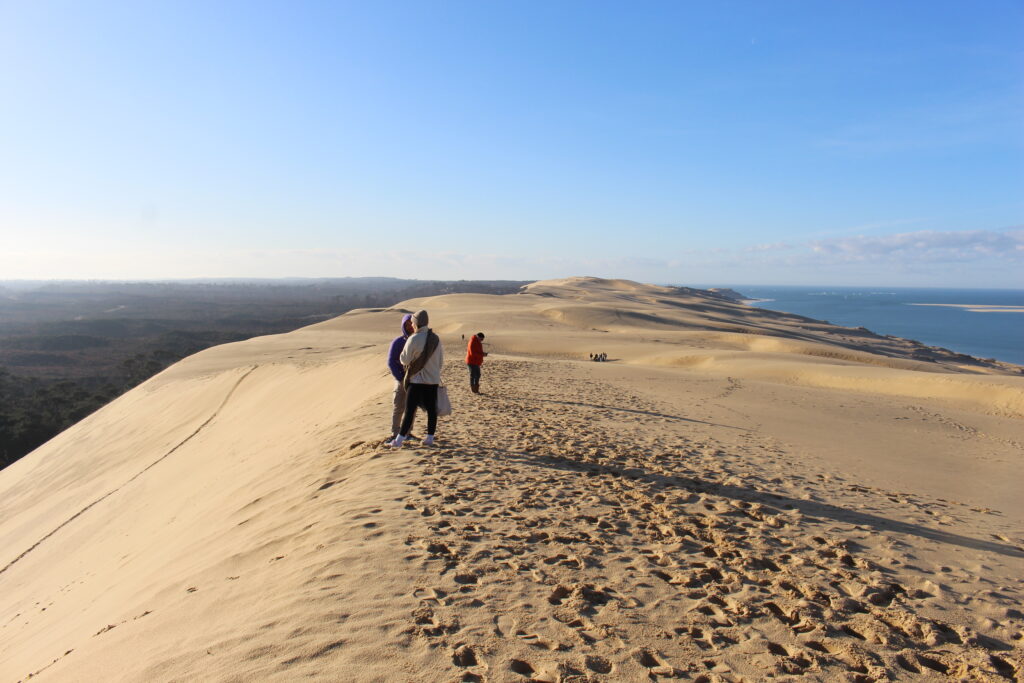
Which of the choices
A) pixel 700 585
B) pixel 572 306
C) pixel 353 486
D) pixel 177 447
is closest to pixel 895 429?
pixel 700 585

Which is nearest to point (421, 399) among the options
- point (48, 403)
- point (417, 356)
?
point (417, 356)

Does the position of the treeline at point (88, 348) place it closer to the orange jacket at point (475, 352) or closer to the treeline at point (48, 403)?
the treeline at point (48, 403)

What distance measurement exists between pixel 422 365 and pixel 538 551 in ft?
9.72

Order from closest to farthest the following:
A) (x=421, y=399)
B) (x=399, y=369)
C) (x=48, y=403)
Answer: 1. (x=421, y=399)
2. (x=399, y=369)
3. (x=48, y=403)

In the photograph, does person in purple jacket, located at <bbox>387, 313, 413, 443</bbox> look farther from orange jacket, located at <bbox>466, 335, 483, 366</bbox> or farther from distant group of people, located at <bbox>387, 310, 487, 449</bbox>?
orange jacket, located at <bbox>466, 335, 483, 366</bbox>

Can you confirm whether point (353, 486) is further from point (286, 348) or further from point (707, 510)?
point (286, 348)

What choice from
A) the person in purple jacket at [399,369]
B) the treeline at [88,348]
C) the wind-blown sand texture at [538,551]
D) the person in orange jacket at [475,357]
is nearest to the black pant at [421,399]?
the person in purple jacket at [399,369]

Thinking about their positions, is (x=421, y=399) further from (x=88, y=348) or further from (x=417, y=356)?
(x=88, y=348)

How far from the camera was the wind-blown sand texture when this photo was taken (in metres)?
3.08

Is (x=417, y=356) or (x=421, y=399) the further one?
(x=421, y=399)

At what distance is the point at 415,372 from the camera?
663cm

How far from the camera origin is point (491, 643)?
119 inches

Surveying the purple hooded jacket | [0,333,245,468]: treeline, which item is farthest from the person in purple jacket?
[0,333,245,468]: treeline

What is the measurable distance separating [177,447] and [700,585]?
13048mm
